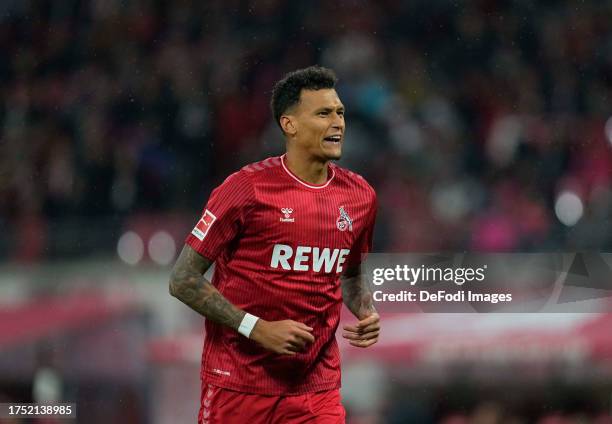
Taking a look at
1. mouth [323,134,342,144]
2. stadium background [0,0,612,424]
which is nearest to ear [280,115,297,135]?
mouth [323,134,342,144]

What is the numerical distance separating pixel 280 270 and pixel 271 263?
0.12 ft

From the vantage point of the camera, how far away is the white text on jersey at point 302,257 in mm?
3148

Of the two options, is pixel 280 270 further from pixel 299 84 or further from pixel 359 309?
pixel 299 84

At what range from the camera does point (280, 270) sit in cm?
315

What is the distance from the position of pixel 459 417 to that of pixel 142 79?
2518mm

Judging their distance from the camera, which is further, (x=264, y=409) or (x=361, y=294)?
(x=361, y=294)

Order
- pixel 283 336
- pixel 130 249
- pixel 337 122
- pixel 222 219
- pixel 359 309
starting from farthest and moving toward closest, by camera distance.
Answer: pixel 130 249
pixel 359 309
pixel 337 122
pixel 222 219
pixel 283 336

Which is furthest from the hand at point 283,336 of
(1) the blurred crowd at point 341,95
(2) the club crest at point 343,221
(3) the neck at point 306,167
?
(1) the blurred crowd at point 341,95

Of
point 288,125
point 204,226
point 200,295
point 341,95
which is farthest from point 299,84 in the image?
point 341,95

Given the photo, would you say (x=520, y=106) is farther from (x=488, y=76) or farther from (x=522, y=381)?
(x=522, y=381)

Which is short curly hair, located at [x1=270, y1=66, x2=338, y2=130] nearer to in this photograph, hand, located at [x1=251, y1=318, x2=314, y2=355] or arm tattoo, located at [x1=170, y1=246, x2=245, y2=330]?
arm tattoo, located at [x1=170, y1=246, x2=245, y2=330]

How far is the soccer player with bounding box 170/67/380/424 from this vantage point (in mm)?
3119

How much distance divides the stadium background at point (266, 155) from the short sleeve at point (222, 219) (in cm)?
197

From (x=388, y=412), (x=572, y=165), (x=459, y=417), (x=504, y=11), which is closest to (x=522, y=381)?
(x=459, y=417)
